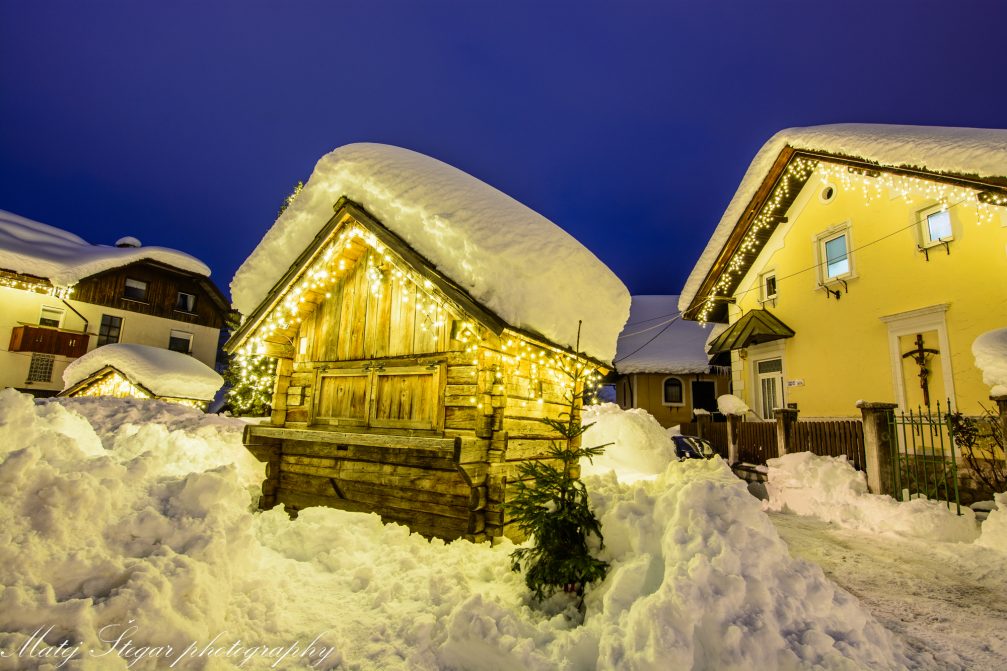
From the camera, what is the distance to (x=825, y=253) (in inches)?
551

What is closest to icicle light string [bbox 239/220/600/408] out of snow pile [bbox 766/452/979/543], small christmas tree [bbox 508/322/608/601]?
small christmas tree [bbox 508/322/608/601]

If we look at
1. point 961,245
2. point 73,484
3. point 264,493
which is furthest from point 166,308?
point 961,245

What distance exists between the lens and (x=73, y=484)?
371 centimetres

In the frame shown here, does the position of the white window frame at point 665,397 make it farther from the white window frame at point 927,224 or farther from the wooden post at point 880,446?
the wooden post at point 880,446

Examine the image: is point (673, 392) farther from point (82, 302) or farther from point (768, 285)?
point (82, 302)

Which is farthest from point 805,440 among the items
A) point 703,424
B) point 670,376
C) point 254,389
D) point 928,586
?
point 254,389

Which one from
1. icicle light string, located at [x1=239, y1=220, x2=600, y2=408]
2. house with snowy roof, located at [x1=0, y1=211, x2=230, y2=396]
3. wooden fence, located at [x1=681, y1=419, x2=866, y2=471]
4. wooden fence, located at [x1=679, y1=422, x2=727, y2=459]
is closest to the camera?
icicle light string, located at [x1=239, y1=220, x2=600, y2=408]

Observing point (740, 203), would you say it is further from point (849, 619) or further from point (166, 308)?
point (166, 308)

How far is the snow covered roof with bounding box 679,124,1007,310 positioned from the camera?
782cm

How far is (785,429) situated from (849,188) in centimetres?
745

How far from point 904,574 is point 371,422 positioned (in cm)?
768

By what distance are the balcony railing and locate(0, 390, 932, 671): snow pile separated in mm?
24619

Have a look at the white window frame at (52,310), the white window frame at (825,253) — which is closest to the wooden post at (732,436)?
the white window frame at (825,253)

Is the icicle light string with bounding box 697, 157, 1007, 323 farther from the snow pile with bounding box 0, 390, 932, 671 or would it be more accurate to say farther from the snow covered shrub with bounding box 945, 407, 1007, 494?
the snow pile with bounding box 0, 390, 932, 671
